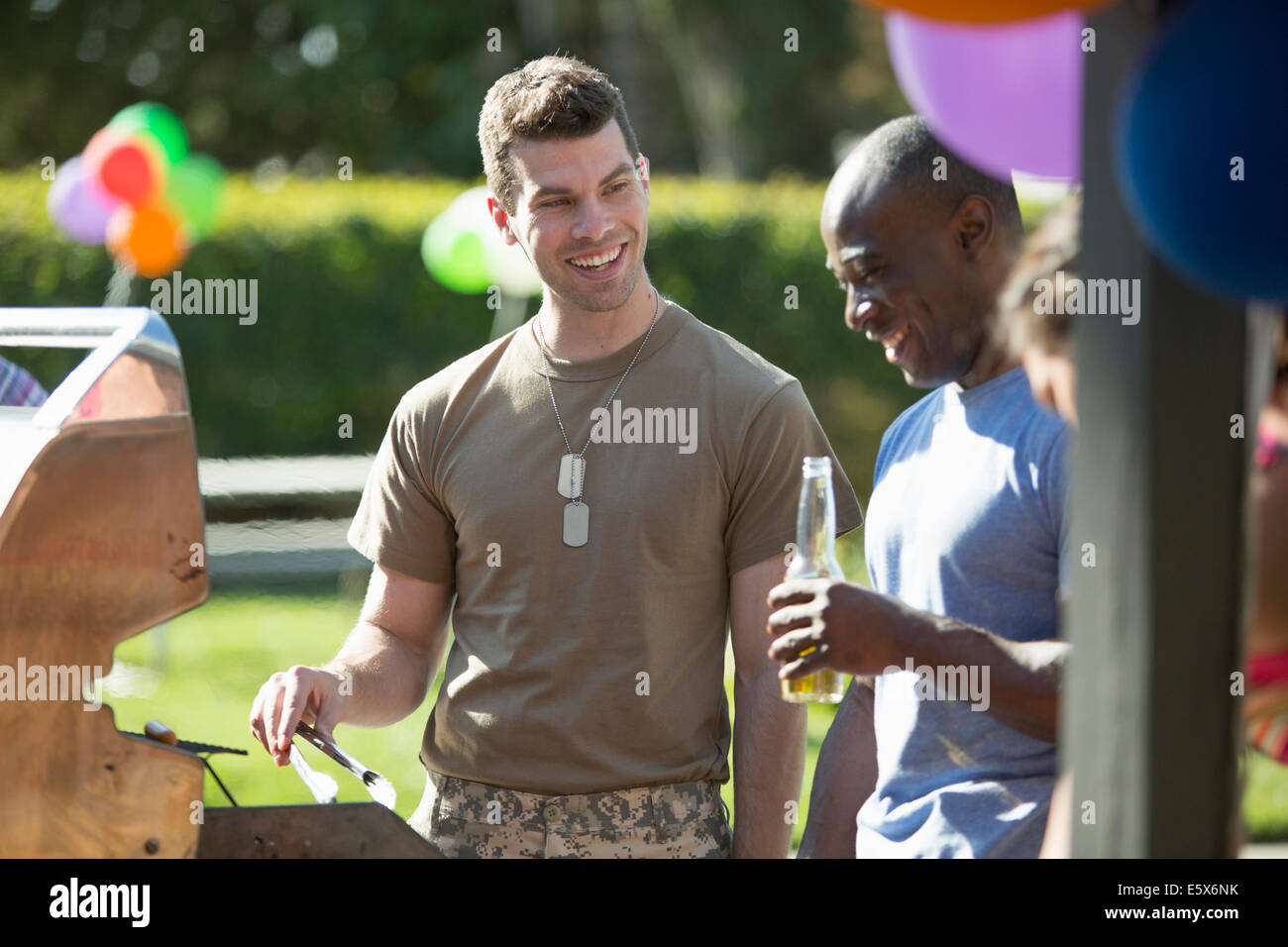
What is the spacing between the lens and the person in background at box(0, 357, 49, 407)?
3.29 meters

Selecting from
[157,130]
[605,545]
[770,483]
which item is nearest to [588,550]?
[605,545]

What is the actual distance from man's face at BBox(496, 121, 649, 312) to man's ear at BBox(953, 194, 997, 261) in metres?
0.64

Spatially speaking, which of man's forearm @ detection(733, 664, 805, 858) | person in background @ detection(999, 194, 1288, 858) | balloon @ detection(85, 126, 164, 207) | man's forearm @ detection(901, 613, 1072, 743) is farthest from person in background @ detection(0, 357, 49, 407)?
balloon @ detection(85, 126, 164, 207)

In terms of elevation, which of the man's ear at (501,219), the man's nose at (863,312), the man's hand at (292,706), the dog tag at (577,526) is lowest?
the man's hand at (292,706)

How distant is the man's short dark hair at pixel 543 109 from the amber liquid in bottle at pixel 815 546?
2.71ft

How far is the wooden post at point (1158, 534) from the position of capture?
1.16m

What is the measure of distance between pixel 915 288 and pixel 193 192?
824cm

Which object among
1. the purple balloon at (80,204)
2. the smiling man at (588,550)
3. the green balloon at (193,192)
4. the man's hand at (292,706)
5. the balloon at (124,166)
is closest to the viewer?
the man's hand at (292,706)

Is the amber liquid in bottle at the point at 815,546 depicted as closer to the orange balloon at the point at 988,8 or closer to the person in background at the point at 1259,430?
the person in background at the point at 1259,430

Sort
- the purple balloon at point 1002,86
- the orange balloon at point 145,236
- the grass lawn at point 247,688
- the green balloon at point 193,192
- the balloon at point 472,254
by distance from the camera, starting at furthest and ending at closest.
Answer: the green balloon at point 193,192, the orange balloon at point 145,236, the balloon at point 472,254, the grass lawn at point 247,688, the purple balloon at point 1002,86

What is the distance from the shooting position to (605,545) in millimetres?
2502

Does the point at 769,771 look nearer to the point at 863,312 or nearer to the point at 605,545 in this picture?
the point at 605,545

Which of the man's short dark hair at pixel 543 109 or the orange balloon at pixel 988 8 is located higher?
the man's short dark hair at pixel 543 109

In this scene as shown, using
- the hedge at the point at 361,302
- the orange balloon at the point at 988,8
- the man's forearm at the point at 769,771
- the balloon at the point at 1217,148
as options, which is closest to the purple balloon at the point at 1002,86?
the orange balloon at the point at 988,8
